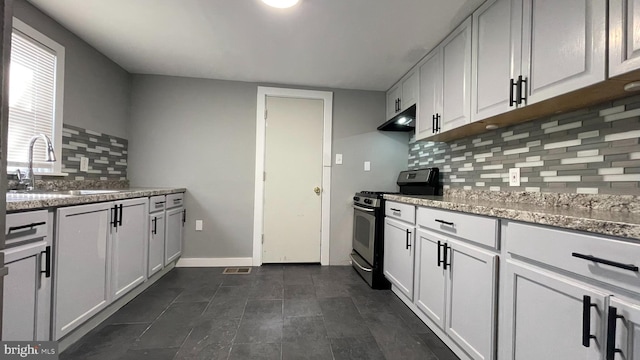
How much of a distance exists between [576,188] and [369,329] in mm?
1405

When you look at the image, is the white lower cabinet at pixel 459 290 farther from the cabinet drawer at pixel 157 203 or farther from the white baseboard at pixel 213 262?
the cabinet drawer at pixel 157 203

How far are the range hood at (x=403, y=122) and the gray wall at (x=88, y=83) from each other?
281 centimetres

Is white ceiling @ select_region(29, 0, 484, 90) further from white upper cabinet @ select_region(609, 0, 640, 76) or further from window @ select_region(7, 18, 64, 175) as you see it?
white upper cabinet @ select_region(609, 0, 640, 76)

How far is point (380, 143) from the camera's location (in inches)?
121

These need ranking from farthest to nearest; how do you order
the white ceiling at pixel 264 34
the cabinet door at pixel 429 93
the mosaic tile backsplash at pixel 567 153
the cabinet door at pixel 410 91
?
the cabinet door at pixel 410 91, the cabinet door at pixel 429 93, the white ceiling at pixel 264 34, the mosaic tile backsplash at pixel 567 153

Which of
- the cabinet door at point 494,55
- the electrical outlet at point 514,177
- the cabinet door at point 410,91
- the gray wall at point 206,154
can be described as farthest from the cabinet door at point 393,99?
the electrical outlet at point 514,177

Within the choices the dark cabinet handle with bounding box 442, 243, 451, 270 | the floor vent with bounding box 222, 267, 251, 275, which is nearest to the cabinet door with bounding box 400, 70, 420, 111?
the dark cabinet handle with bounding box 442, 243, 451, 270

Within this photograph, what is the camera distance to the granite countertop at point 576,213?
721mm

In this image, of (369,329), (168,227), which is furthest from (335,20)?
(168,227)

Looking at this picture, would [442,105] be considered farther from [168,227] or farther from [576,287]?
[168,227]

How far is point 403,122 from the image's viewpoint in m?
2.76

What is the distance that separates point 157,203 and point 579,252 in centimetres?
263

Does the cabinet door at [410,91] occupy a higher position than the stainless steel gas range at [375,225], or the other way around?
the cabinet door at [410,91]

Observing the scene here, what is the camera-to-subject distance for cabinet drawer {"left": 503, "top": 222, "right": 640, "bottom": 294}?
2.28 feet
